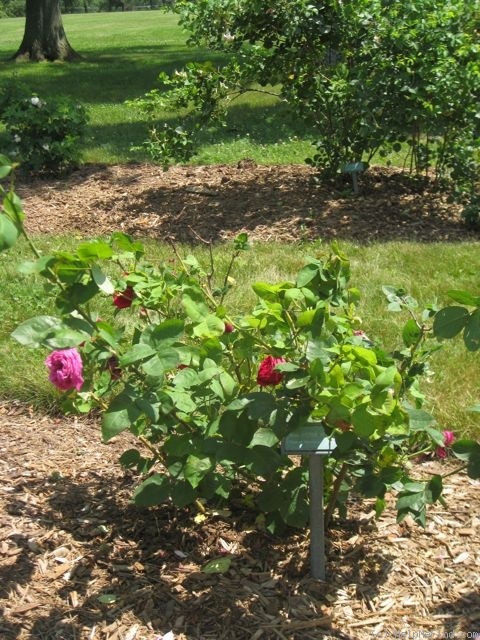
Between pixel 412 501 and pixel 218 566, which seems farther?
pixel 218 566

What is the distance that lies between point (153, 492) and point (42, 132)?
618 cm

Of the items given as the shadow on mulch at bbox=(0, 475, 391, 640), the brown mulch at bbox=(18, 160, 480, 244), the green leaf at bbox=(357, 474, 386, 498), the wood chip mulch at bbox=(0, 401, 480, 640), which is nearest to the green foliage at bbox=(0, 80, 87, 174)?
the brown mulch at bbox=(18, 160, 480, 244)

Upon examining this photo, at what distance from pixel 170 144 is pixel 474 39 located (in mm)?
2665

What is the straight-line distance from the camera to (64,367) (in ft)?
6.75

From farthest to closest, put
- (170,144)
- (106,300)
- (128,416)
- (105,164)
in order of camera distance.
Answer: (105,164) → (170,144) → (106,300) → (128,416)

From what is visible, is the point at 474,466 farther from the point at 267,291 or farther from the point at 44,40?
the point at 44,40

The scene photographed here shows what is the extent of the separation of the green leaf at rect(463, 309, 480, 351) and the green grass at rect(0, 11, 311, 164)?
524 cm

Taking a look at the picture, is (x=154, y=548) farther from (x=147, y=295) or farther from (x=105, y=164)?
(x=105, y=164)

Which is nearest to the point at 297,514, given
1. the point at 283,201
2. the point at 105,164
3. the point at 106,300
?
the point at 106,300

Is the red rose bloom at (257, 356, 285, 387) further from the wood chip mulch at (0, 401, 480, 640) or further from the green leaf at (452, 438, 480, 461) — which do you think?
the wood chip mulch at (0, 401, 480, 640)

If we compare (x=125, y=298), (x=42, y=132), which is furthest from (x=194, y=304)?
(x=42, y=132)

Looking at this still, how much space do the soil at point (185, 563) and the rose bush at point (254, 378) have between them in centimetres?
18

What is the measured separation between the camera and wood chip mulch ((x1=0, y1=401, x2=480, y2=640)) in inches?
86.9

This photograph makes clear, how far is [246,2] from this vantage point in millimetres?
6320
